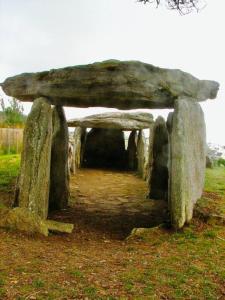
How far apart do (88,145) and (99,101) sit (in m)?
10.6

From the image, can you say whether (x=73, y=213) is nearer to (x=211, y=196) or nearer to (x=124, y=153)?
(x=211, y=196)

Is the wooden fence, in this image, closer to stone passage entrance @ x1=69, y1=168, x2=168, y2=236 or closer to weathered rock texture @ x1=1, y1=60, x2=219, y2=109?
stone passage entrance @ x1=69, y1=168, x2=168, y2=236

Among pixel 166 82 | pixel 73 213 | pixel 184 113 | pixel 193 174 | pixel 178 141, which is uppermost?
pixel 166 82

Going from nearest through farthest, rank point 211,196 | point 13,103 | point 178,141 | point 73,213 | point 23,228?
point 23,228 < point 178,141 < point 73,213 < point 211,196 < point 13,103

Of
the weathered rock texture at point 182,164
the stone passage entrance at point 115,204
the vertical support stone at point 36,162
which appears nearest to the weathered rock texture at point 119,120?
the stone passage entrance at point 115,204

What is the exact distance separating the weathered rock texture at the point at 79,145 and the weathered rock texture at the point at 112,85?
7.47 m

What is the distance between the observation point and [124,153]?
18578mm

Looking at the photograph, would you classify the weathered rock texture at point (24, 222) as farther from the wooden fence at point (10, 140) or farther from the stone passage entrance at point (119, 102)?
the wooden fence at point (10, 140)

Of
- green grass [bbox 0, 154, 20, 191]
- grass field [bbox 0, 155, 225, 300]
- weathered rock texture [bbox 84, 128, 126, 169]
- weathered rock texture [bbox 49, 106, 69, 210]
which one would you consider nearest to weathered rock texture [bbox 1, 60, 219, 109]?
weathered rock texture [bbox 49, 106, 69, 210]

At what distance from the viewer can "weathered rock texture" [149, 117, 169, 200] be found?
10164 mm

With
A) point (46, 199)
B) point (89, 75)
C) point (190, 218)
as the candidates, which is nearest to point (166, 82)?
point (89, 75)

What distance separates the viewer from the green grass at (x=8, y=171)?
33.0 ft

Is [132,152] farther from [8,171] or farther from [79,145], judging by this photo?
[8,171]

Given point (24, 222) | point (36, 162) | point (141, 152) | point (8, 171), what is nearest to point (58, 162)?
point (36, 162)
